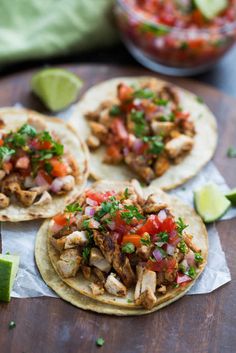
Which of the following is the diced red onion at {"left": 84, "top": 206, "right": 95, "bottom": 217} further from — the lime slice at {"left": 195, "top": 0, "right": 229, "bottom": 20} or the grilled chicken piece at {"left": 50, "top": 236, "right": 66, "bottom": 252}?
the lime slice at {"left": 195, "top": 0, "right": 229, "bottom": 20}

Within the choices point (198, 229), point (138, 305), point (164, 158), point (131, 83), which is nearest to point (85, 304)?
point (138, 305)

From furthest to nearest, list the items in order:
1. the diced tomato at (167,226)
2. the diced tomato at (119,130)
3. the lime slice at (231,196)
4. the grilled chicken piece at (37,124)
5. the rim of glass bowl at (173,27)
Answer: the rim of glass bowl at (173,27)
the diced tomato at (119,130)
the grilled chicken piece at (37,124)
the lime slice at (231,196)
the diced tomato at (167,226)

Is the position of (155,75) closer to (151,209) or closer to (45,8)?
(45,8)

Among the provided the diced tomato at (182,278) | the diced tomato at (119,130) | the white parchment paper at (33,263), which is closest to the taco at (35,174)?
the white parchment paper at (33,263)

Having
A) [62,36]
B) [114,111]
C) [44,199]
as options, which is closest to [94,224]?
[44,199]

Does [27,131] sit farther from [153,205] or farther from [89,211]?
[153,205]

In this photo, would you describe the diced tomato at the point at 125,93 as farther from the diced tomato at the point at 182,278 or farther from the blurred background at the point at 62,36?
the diced tomato at the point at 182,278
